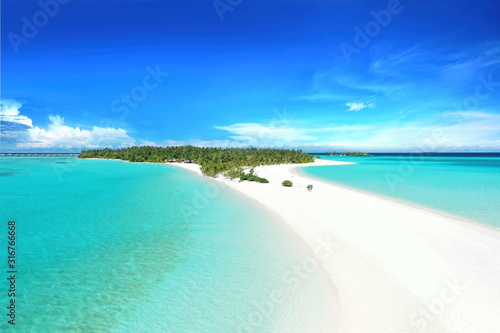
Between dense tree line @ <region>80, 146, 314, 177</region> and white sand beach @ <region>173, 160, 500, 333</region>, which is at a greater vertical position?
dense tree line @ <region>80, 146, 314, 177</region>

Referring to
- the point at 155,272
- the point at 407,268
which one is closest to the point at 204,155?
the point at 155,272

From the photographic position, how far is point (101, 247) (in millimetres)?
10375

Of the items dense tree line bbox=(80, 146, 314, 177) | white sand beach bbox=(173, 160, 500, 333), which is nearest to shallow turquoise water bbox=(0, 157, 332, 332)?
white sand beach bbox=(173, 160, 500, 333)

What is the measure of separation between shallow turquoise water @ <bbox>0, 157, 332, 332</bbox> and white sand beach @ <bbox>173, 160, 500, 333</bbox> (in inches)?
41.9

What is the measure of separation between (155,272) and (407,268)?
28.4 ft

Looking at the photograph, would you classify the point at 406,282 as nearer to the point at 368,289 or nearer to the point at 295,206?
the point at 368,289

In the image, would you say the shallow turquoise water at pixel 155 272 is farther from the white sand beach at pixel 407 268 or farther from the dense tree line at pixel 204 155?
the dense tree line at pixel 204 155

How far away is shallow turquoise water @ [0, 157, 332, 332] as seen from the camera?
586 cm

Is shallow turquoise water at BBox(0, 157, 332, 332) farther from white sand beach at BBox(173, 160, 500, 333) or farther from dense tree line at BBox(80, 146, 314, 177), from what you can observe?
dense tree line at BBox(80, 146, 314, 177)

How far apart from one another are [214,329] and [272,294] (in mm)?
1997

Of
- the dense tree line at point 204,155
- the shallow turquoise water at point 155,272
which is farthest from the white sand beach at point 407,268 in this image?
the dense tree line at point 204,155

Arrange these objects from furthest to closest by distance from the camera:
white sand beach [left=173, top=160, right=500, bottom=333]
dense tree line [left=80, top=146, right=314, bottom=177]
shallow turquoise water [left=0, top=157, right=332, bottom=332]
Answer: dense tree line [left=80, top=146, right=314, bottom=177] < shallow turquoise water [left=0, top=157, right=332, bottom=332] < white sand beach [left=173, top=160, right=500, bottom=333]

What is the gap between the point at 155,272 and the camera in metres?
8.16

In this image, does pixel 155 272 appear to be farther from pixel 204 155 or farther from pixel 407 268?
pixel 204 155
